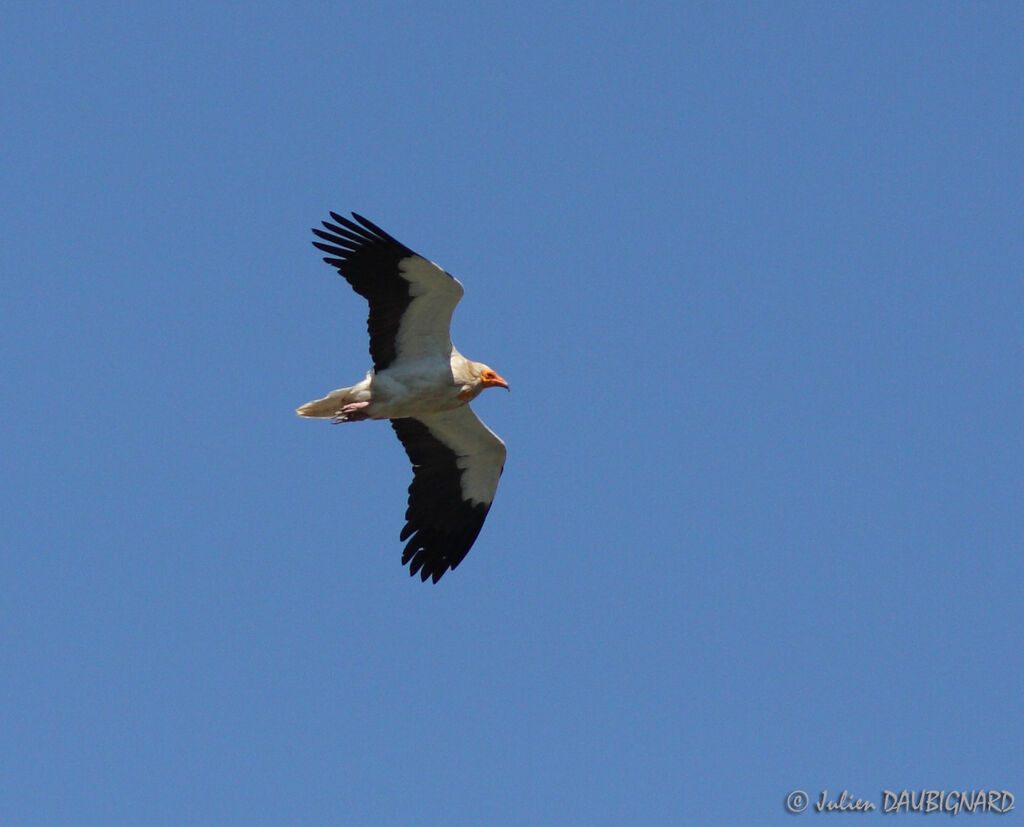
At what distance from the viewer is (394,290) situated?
46.6 feet

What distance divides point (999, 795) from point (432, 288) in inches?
290

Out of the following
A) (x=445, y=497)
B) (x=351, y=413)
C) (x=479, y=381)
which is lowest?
(x=351, y=413)

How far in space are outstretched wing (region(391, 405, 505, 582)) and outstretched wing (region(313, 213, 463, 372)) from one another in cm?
151

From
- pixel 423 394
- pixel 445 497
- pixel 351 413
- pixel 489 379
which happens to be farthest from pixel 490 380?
pixel 445 497

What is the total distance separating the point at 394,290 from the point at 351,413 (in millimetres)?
1316

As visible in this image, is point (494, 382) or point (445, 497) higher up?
point (494, 382)

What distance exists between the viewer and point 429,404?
1481 cm

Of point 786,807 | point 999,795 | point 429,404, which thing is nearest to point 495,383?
point 429,404

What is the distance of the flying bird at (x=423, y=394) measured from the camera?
45.9ft

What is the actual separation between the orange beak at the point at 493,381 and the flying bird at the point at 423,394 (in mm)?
10

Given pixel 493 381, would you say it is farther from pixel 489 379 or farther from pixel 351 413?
pixel 351 413

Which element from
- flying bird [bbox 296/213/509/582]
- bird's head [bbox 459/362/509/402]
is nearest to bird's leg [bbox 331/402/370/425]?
flying bird [bbox 296/213/509/582]

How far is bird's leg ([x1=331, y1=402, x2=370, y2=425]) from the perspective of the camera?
14586 millimetres

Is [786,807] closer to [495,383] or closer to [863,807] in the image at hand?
[863,807]
